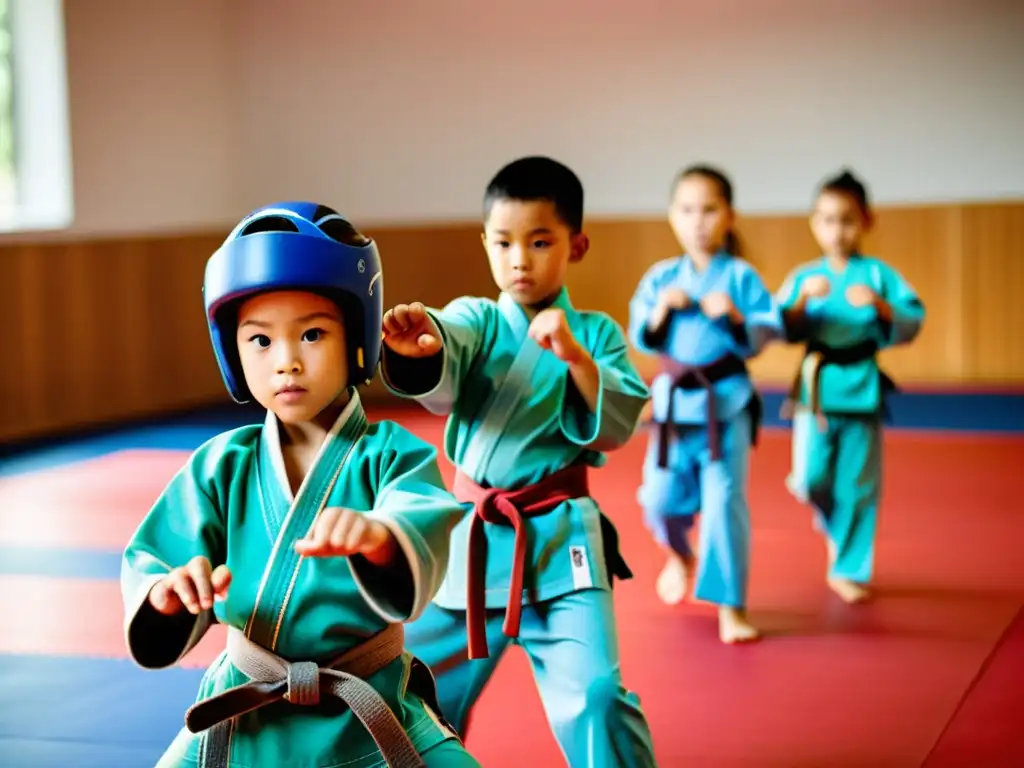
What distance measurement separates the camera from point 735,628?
4.56 m

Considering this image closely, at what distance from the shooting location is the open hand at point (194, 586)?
1.83 m

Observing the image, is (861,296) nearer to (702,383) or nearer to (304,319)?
(702,383)

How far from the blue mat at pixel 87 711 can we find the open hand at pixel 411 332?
141 centimetres

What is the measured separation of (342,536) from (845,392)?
3536 mm

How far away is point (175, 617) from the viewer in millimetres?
1996

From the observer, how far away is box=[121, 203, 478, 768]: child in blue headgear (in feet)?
6.62

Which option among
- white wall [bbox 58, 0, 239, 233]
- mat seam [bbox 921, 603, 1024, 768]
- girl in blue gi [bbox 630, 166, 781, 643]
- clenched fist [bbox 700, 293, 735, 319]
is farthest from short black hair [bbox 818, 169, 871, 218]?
white wall [bbox 58, 0, 239, 233]

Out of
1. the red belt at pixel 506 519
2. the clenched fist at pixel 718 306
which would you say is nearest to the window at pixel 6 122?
the clenched fist at pixel 718 306

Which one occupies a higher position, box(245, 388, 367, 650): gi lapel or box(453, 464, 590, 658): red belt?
box(245, 388, 367, 650): gi lapel

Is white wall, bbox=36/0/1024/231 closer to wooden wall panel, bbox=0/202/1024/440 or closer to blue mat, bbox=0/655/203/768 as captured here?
wooden wall panel, bbox=0/202/1024/440

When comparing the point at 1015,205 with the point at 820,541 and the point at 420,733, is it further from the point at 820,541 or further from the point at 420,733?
the point at 420,733

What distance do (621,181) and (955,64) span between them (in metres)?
2.52

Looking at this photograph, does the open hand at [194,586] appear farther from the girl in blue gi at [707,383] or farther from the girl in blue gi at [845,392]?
the girl in blue gi at [845,392]

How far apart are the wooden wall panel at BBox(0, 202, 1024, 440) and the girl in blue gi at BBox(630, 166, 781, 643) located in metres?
4.14
